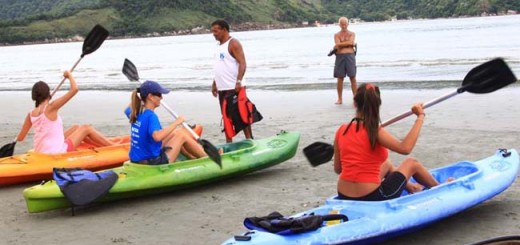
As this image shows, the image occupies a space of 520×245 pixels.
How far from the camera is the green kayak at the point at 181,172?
667cm

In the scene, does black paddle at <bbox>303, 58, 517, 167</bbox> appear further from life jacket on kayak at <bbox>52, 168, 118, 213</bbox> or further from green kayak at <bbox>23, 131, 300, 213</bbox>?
life jacket on kayak at <bbox>52, 168, 118, 213</bbox>

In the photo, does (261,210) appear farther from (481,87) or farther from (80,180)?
(481,87)

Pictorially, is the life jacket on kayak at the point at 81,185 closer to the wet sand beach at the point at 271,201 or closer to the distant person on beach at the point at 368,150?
the wet sand beach at the point at 271,201

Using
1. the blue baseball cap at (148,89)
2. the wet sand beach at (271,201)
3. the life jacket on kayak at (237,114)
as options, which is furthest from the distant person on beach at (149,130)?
the life jacket on kayak at (237,114)

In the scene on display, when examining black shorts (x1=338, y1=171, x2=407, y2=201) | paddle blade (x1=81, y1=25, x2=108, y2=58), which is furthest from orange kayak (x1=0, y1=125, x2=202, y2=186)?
black shorts (x1=338, y1=171, x2=407, y2=201)

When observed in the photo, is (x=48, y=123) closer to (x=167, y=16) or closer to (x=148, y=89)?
(x=148, y=89)

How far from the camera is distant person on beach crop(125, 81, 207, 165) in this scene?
6980mm

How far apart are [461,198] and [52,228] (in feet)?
11.9

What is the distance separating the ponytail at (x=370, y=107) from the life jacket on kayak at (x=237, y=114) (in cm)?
414

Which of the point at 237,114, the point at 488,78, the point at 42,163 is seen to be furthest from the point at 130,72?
the point at 488,78

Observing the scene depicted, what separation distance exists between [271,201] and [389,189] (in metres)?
1.85

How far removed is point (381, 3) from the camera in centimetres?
15850

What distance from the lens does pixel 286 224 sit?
481 cm

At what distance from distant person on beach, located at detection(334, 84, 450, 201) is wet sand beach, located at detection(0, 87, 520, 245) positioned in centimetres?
48
